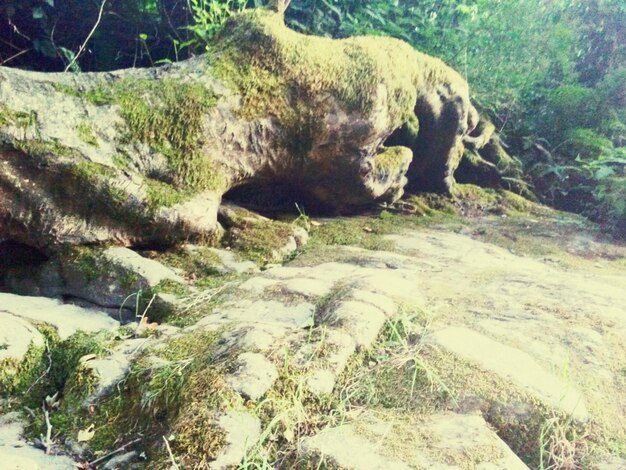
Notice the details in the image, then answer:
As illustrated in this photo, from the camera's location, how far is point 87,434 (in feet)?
6.45

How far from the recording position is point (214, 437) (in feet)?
5.47

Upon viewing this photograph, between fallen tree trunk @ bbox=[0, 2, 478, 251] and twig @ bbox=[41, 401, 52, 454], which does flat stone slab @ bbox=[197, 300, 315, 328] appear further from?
fallen tree trunk @ bbox=[0, 2, 478, 251]

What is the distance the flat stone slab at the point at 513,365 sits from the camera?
6.22 ft

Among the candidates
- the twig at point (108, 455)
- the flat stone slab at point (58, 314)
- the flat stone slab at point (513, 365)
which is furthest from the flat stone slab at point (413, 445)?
the flat stone slab at point (58, 314)

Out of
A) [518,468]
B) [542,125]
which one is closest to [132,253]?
[518,468]

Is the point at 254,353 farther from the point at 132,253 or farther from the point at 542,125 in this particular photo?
the point at 542,125

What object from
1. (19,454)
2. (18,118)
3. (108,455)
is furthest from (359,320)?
(18,118)

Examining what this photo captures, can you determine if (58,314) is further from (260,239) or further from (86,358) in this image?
(260,239)

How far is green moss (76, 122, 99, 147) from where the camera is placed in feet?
10.7

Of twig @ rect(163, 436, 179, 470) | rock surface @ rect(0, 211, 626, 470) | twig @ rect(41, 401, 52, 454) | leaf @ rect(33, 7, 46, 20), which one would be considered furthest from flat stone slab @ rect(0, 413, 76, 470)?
leaf @ rect(33, 7, 46, 20)

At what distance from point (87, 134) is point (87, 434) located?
1.99m

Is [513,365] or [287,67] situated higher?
[287,67]

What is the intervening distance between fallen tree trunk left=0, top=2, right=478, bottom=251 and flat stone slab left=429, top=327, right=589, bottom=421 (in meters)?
1.98

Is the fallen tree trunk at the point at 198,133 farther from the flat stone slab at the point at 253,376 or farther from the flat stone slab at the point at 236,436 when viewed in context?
the flat stone slab at the point at 236,436
